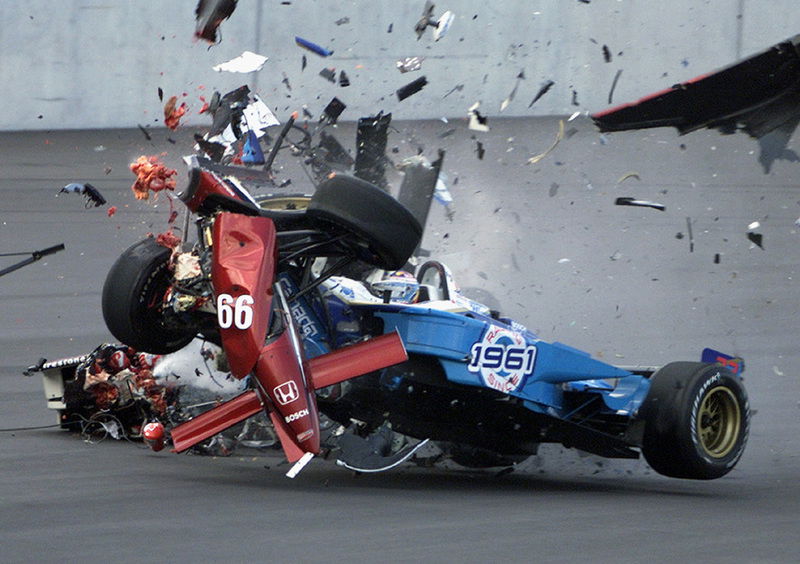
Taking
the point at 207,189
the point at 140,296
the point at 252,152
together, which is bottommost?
the point at 140,296

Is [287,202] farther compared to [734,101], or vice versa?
[734,101]

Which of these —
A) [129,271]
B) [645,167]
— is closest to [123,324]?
[129,271]

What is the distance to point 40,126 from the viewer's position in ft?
53.8

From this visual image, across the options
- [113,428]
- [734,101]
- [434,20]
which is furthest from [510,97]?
[113,428]

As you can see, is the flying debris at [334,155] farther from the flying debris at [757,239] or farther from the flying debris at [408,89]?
the flying debris at [757,239]

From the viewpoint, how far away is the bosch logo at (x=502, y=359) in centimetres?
625

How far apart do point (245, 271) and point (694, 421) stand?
2130 mm

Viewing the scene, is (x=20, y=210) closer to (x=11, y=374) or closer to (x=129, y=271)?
(x=11, y=374)

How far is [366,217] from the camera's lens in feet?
19.5

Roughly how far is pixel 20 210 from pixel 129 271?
7243 millimetres

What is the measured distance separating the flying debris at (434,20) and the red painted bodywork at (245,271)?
32.2 ft

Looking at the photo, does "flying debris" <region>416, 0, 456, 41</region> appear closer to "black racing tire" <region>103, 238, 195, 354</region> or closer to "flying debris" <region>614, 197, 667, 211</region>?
"flying debris" <region>614, 197, 667, 211</region>

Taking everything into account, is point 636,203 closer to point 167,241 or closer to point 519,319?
point 519,319

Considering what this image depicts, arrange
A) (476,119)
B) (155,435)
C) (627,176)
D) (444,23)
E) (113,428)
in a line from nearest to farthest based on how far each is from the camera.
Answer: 1. (155,435)
2. (113,428)
3. (627,176)
4. (476,119)
5. (444,23)
